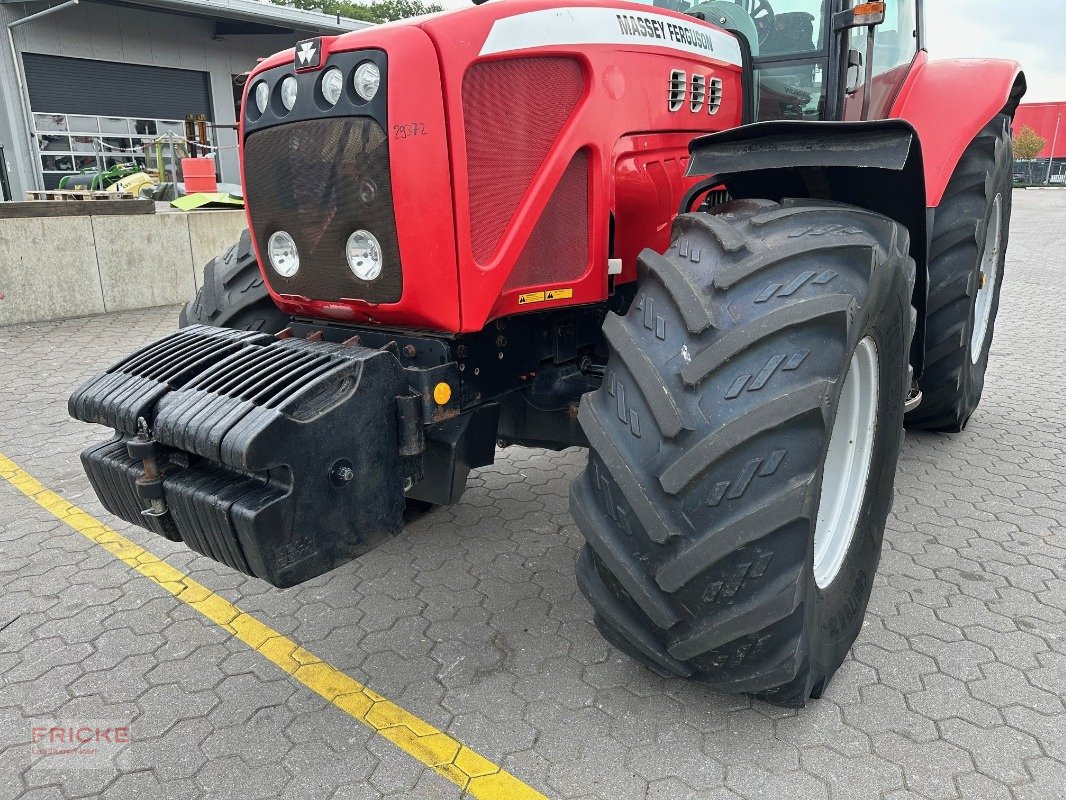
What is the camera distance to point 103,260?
8.27 metres

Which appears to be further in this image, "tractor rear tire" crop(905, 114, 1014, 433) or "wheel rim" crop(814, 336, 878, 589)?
"tractor rear tire" crop(905, 114, 1014, 433)

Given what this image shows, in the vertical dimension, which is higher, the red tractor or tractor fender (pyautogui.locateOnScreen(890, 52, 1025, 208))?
tractor fender (pyautogui.locateOnScreen(890, 52, 1025, 208))

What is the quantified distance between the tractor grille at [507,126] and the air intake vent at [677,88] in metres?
0.47

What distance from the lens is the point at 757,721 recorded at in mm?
2307

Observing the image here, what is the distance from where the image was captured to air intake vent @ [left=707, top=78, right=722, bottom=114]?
297cm

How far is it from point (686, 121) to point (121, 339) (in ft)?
20.4

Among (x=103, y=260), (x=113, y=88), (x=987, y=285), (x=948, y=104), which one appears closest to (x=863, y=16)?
(x=948, y=104)

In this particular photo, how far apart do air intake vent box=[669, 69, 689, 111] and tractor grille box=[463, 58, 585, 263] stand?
1.53ft

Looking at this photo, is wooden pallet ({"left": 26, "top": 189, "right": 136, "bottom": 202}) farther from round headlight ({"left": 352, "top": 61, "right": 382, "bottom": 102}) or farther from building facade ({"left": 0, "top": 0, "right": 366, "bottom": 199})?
round headlight ({"left": 352, "top": 61, "right": 382, "bottom": 102})

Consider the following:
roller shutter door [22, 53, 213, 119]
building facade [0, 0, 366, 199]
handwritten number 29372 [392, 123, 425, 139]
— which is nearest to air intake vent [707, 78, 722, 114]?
handwritten number 29372 [392, 123, 425, 139]

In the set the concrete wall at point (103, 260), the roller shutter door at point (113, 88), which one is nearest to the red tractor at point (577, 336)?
the concrete wall at point (103, 260)

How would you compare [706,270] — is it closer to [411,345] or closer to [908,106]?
[411,345]

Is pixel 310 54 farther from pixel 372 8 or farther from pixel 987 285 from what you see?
pixel 372 8

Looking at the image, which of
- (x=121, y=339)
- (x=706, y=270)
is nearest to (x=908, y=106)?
(x=706, y=270)
